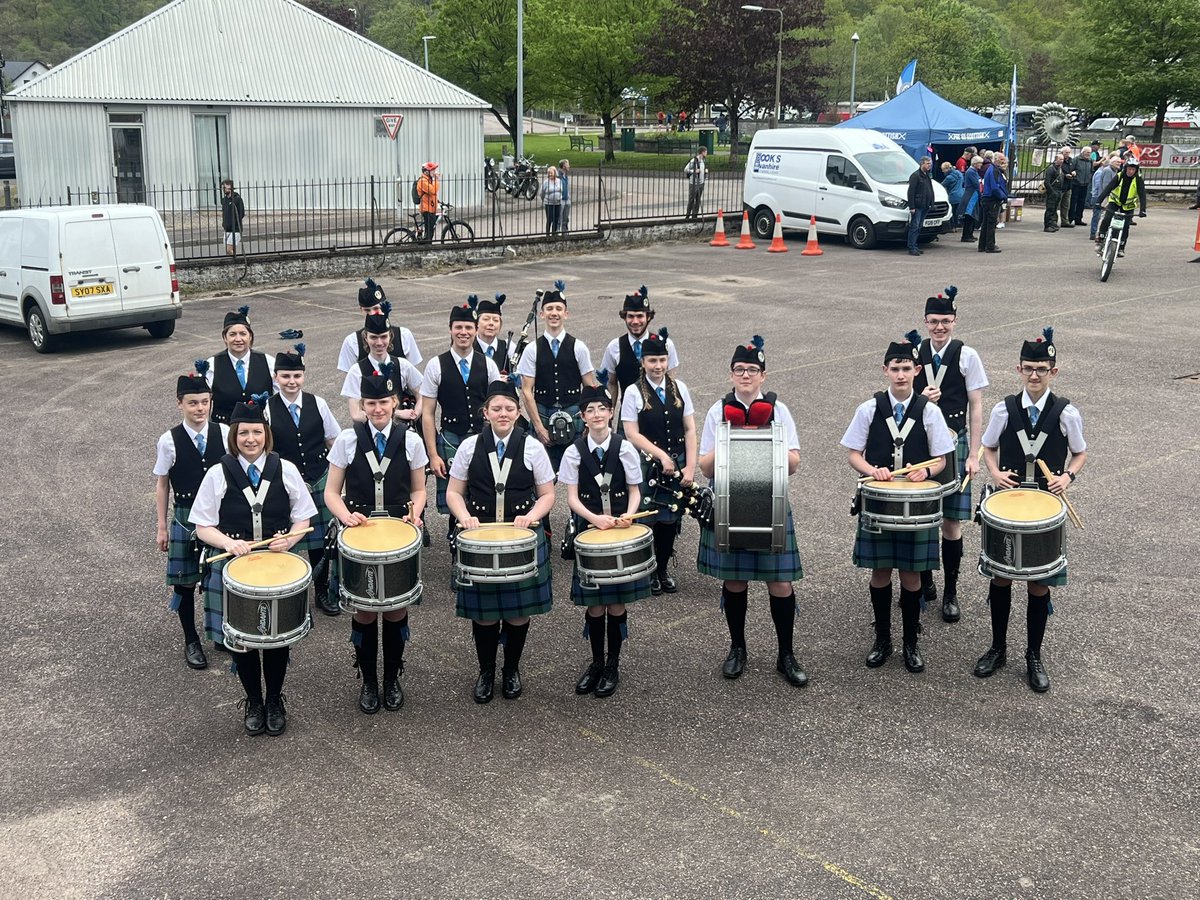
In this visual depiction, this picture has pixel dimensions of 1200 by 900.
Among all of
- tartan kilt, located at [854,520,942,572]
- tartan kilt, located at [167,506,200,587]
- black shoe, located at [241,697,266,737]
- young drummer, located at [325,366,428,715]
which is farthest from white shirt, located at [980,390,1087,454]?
tartan kilt, located at [167,506,200,587]

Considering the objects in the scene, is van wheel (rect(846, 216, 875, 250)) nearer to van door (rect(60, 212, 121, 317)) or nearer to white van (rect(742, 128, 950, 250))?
white van (rect(742, 128, 950, 250))

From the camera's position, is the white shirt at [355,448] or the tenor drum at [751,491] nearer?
the tenor drum at [751,491]

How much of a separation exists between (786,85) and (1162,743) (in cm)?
4413

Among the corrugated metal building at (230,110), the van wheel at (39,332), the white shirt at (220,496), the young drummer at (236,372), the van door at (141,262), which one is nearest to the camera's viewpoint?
the white shirt at (220,496)

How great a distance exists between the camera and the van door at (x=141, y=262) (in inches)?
655

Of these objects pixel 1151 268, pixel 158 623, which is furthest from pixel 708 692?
pixel 1151 268

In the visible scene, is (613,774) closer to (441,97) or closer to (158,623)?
(158,623)

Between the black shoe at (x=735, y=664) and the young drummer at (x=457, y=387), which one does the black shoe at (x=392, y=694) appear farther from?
the young drummer at (x=457, y=387)

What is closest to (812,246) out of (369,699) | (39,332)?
(39,332)

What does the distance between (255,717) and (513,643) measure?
144 cm

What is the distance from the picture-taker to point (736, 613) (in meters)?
6.98

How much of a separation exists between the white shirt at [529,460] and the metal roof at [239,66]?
26.5 meters

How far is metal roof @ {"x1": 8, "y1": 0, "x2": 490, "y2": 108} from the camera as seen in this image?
2994 cm

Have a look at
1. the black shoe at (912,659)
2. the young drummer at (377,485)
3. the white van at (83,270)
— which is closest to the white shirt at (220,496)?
the young drummer at (377,485)
